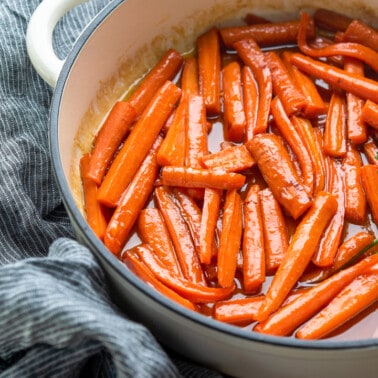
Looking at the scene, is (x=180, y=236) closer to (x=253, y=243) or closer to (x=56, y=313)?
(x=253, y=243)

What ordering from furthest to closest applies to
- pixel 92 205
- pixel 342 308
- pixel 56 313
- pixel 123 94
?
pixel 123 94, pixel 92 205, pixel 342 308, pixel 56 313

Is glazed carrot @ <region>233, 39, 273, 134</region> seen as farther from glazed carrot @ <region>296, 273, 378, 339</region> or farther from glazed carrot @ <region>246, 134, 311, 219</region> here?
glazed carrot @ <region>296, 273, 378, 339</region>

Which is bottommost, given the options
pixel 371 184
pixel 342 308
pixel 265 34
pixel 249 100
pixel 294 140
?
pixel 342 308

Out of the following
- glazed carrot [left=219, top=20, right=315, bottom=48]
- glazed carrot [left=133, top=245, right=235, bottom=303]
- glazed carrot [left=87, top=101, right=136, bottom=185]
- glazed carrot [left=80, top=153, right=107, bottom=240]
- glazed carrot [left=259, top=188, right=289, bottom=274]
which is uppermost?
glazed carrot [left=219, top=20, right=315, bottom=48]

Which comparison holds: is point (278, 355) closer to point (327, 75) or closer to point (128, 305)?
point (128, 305)

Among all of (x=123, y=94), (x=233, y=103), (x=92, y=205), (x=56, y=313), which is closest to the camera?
(x=56, y=313)

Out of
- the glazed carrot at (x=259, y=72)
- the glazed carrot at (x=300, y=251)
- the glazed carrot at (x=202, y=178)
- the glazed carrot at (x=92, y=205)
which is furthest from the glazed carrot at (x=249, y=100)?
the glazed carrot at (x=92, y=205)

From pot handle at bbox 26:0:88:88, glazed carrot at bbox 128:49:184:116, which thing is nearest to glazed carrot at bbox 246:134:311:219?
glazed carrot at bbox 128:49:184:116

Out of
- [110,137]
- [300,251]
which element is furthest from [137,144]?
[300,251]

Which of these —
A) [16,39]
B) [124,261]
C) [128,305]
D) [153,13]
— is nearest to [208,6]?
[153,13]
